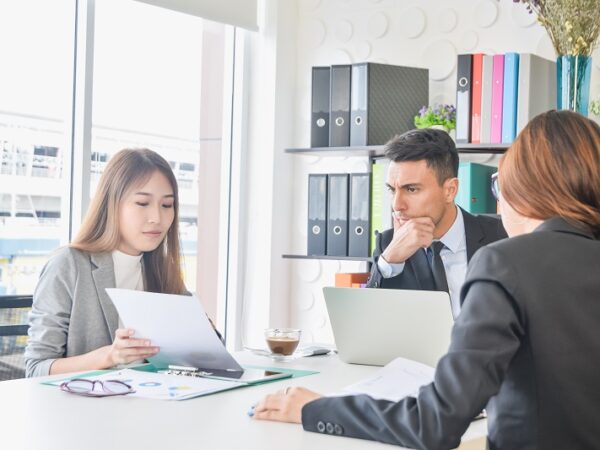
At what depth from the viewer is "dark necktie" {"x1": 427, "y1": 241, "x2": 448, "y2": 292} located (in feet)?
9.31

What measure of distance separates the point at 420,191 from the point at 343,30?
4.47 ft

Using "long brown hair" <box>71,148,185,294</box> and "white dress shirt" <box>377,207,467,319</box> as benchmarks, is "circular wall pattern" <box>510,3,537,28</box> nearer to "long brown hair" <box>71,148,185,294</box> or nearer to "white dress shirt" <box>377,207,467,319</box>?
"white dress shirt" <box>377,207,467,319</box>

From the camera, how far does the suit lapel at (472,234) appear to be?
9.46 ft

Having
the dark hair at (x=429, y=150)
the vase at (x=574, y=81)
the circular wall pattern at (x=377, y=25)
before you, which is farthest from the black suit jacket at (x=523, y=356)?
the circular wall pattern at (x=377, y=25)

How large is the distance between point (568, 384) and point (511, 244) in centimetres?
24

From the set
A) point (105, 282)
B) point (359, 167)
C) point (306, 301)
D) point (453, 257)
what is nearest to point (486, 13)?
point (359, 167)

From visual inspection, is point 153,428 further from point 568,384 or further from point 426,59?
point 426,59

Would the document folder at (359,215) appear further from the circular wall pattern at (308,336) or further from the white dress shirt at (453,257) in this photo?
the white dress shirt at (453,257)

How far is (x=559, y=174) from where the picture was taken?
145 centimetres

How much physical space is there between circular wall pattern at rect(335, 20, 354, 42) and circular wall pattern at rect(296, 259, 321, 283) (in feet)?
3.49

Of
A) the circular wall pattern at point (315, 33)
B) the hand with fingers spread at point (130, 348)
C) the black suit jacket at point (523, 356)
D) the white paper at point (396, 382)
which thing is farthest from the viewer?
the circular wall pattern at point (315, 33)

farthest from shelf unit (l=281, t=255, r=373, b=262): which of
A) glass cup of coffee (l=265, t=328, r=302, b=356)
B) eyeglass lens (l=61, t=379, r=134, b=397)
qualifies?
eyeglass lens (l=61, t=379, r=134, b=397)

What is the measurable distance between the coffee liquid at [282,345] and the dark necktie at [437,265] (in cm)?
70

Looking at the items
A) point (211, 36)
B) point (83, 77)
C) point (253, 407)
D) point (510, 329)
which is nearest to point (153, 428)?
point (253, 407)
